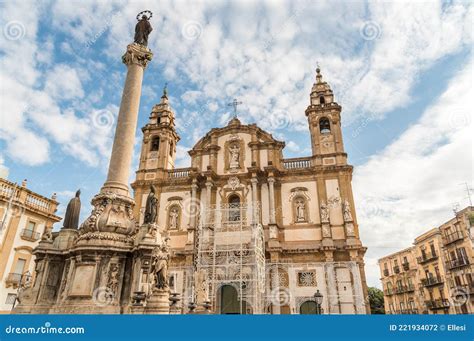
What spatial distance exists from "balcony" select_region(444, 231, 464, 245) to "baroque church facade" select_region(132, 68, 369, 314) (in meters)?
15.0

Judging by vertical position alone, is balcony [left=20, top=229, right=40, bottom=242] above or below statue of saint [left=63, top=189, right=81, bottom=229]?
above

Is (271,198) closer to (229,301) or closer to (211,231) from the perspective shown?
(211,231)

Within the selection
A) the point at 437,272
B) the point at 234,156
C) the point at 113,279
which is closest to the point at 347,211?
the point at 234,156

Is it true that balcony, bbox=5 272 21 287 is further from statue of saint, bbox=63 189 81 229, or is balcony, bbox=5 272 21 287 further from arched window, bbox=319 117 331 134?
arched window, bbox=319 117 331 134

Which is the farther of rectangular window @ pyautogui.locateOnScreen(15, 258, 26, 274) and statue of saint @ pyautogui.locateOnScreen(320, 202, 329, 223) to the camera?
rectangular window @ pyautogui.locateOnScreen(15, 258, 26, 274)

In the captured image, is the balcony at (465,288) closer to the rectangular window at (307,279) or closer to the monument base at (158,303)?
the rectangular window at (307,279)

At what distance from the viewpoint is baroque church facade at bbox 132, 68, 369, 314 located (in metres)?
19.7

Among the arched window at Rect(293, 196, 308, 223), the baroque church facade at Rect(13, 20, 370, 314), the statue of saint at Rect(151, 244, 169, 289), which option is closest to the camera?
the statue of saint at Rect(151, 244, 169, 289)

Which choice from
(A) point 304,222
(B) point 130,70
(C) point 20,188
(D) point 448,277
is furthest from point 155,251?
(D) point 448,277

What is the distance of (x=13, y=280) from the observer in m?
21.1

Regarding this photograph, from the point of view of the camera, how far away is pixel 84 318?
5527 mm

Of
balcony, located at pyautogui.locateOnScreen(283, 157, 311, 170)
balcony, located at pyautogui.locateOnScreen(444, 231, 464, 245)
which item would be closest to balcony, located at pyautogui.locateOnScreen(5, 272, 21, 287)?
balcony, located at pyautogui.locateOnScreen(283, 157, 311, 170)

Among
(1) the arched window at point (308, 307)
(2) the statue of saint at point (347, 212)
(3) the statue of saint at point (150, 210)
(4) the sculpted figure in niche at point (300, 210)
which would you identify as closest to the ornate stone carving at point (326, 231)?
(2) the statue of saint at point (347, 212)

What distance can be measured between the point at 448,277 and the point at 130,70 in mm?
32775
